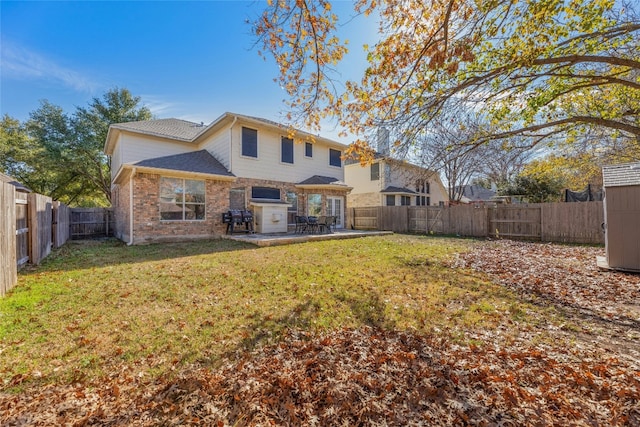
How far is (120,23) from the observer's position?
A: 773 cm

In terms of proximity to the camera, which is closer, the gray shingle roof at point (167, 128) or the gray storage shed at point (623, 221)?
the gray storage shed at point (623, 221)

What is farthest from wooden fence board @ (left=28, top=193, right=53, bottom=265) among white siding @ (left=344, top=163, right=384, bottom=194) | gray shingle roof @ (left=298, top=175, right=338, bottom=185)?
white siding @ (left=344, top=163, right=384, bottom=194)

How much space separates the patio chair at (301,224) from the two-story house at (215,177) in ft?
2.08

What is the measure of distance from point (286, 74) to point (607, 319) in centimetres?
704

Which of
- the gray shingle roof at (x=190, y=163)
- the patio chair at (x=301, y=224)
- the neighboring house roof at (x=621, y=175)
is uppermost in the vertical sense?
the gray shingle roof at (x=190, y=163)

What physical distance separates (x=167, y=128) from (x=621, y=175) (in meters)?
19.3

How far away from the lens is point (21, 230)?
5.90 metres

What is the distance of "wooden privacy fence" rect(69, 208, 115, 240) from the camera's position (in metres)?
14.3

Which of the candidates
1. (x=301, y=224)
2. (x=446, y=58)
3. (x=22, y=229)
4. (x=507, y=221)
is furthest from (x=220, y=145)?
(x=507, y=221)

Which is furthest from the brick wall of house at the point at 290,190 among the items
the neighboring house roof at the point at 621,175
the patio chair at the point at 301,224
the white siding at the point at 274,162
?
the neighboring house roof at the point at 621,175

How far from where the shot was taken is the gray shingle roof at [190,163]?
432 inches

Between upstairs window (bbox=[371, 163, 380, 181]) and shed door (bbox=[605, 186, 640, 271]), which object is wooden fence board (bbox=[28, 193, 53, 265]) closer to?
shed door (bbox=[605, 186, 640, 271])

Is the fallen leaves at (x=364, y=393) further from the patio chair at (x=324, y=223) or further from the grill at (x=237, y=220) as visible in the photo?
the patio chair at (x=324, y=223)

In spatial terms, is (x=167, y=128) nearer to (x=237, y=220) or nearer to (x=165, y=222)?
(x=165, y=222)
